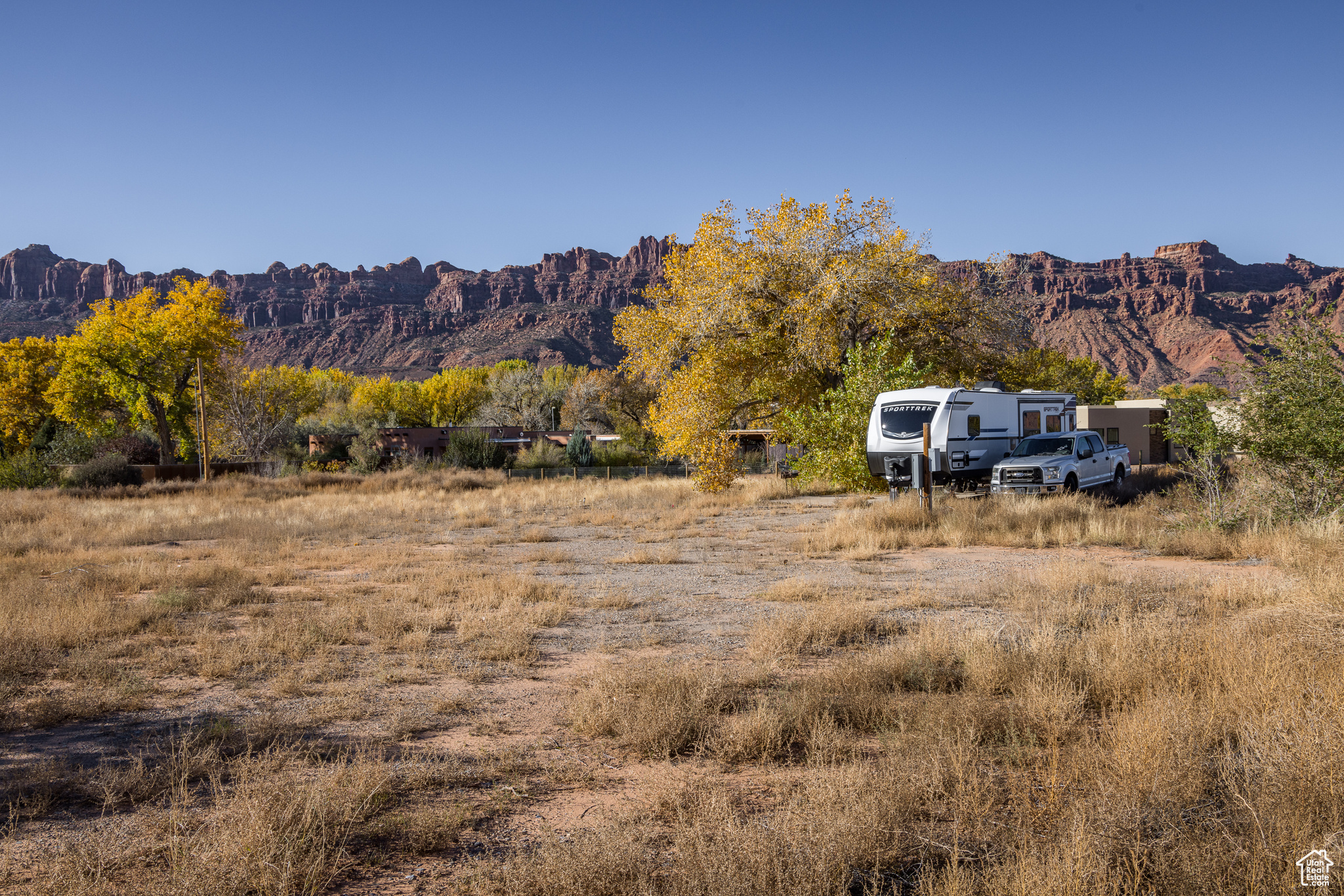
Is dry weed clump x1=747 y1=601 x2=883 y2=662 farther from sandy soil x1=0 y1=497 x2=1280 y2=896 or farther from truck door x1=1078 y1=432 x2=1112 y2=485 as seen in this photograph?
truck door x1=1078 y1=432 x2=1112 y2=485

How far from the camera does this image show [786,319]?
77.8 ft

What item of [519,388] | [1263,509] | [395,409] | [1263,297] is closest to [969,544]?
[1263,509]

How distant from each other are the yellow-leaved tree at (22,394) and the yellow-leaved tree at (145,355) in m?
5.04

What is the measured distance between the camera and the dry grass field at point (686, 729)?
10.8ft

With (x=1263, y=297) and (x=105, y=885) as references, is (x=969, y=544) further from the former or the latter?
(x=1263, y=297)

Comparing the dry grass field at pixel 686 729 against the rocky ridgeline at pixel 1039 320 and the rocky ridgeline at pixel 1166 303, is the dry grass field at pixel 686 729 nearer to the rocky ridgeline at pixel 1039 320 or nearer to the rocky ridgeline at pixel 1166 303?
the rocky ridgeline at pixel 1166 303

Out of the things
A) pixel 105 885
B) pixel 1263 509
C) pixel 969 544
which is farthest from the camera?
pixel 969 544

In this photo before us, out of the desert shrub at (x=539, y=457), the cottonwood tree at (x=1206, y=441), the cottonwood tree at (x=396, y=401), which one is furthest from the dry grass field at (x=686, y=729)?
the cottonwood tree at (x=396, y=401)

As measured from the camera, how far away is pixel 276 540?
1670 cm

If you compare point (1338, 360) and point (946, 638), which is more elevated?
point (1338, 360)

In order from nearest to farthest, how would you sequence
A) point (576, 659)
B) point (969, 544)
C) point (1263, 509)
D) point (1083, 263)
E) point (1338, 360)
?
point (576, 659) < point (1338, 360) < point (1263, 509) < point (969, 544) < point (1083, 263)

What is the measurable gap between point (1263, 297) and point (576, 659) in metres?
184

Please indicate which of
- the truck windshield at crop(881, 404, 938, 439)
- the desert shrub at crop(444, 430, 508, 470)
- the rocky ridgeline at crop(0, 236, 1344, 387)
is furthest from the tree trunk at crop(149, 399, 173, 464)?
the rocky ridgeline at crop(0, 236, 1344, 387)

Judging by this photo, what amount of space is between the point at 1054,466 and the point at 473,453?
97.8 feet
